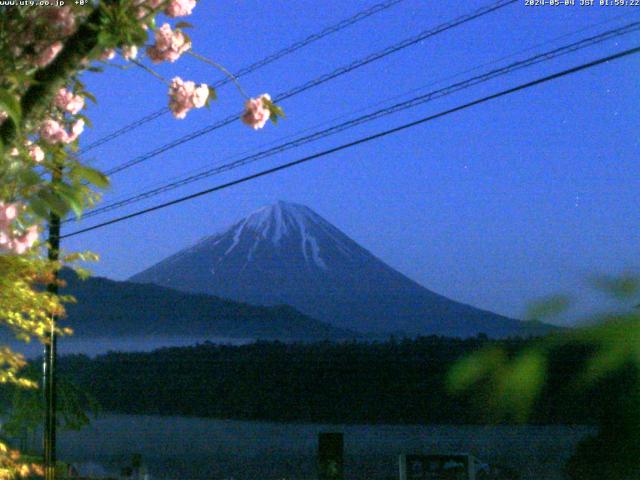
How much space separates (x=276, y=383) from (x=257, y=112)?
221 feet

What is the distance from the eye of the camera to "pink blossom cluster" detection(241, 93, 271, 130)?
3801mm

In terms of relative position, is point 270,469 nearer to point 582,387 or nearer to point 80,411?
point 80,411

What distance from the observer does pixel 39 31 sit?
3094 mm

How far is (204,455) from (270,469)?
33.0ft

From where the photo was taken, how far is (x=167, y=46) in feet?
12.0

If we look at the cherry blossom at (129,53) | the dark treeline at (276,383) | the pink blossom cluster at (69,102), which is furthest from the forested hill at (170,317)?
the cherry blossom at (129,53)

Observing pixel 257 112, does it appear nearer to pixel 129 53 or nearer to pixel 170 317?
pixel 129 53

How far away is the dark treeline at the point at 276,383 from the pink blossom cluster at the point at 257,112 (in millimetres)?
50103

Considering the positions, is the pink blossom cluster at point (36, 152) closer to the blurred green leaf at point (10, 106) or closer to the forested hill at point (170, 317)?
the blurred green leaf at point (10, 106)

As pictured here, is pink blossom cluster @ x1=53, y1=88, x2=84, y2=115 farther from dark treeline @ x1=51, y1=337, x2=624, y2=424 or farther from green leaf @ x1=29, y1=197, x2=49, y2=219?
dark treeline @ x1=51, y1=337, x2=624, y2=424

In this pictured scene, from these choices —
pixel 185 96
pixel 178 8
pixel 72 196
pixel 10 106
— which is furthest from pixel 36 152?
pixel 10 106

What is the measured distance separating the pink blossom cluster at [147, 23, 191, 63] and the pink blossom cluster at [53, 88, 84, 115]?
0.52 m

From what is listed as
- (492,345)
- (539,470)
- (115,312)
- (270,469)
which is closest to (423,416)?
(270,469)

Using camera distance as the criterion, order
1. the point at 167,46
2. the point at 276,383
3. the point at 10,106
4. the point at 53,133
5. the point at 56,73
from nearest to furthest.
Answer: the point at 10,106 < the point at 56,73 < the point at 167,46 < the point at 53,133 < the point at 276,383
